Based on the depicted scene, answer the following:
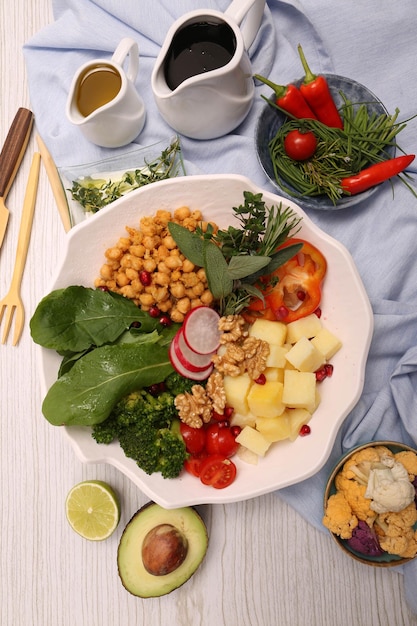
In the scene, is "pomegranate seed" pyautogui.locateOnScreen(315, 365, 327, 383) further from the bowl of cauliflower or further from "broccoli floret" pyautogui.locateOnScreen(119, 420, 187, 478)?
"broccoli floret" pyautogui.locateOnScreen(119, 420, 187, 478)

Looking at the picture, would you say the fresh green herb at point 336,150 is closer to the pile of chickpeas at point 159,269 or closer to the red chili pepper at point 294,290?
the red chili pepper at point 294,290

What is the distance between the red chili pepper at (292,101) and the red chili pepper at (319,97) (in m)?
0.02

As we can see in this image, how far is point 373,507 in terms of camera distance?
4.78ft

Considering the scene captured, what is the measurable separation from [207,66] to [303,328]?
75cm

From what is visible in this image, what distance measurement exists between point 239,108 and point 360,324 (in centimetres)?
70

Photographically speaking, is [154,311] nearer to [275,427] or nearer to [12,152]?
[275,427]

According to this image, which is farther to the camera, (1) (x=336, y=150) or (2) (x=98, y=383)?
(1) (x=336, y=150)

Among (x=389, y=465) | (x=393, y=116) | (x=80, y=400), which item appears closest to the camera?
(x=80, y=400)

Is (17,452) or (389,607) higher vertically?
(17,452)

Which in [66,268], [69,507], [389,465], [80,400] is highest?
[66,268]

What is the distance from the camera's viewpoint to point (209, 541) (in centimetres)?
167

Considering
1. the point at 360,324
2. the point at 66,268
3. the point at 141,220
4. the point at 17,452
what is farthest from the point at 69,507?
the point at 360,324

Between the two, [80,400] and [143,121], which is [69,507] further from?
[143,121]

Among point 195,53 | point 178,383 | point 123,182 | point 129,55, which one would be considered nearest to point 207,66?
point 195,53
